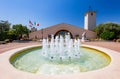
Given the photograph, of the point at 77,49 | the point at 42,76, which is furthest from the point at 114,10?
the point at 42,76

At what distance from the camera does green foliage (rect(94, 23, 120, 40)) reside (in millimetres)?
23180

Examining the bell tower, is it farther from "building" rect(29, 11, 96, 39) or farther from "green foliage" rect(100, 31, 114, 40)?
"green foliage" rect(100, 31, 114, 40)

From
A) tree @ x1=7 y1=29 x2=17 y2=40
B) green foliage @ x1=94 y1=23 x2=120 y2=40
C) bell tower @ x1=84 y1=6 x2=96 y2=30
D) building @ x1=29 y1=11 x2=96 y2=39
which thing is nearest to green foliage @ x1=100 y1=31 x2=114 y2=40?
green foliage @ x1=94 y1=23 x2=120 y2=40

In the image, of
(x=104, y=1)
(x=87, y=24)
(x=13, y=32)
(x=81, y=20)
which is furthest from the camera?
(x=81, y=20)

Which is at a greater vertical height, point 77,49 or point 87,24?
point 87,24

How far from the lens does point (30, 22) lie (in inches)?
1118

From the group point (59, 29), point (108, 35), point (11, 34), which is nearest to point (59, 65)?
point (108, 35)

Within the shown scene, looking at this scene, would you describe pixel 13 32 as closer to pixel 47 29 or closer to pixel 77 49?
pixel 47 29

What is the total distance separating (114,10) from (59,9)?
12065 mm

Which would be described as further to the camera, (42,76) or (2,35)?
(2,35)

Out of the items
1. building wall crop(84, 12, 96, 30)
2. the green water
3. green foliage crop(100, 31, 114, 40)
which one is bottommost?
the green water

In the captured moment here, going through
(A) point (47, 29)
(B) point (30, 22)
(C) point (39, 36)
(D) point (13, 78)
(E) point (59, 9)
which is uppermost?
(E) point (59, 9)

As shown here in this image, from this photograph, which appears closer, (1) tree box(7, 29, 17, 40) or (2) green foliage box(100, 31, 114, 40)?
(2) green foliage box(100, 31, 114, 40)

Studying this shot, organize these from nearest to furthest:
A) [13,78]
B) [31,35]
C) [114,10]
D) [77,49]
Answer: [13,78]
[77,49]
[114,10]
[31,35]
